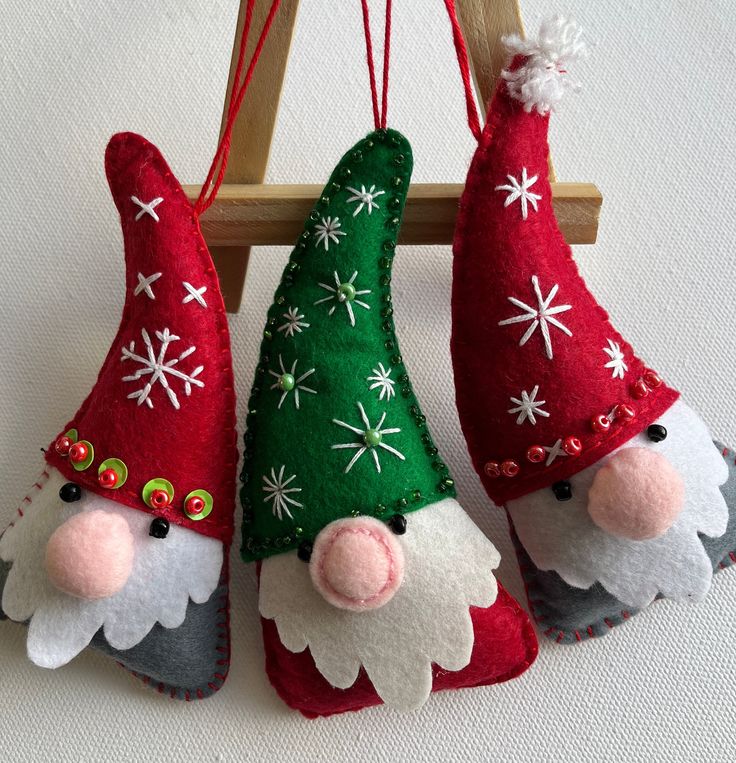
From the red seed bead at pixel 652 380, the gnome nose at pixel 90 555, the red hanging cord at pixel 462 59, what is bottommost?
the gnome nose at pixel 90 555

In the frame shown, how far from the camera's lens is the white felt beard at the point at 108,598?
61 cm

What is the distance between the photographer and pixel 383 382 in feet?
2.06

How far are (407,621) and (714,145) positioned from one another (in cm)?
61

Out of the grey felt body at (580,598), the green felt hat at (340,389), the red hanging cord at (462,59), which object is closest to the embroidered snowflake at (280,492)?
the green felt hat at (340,389)

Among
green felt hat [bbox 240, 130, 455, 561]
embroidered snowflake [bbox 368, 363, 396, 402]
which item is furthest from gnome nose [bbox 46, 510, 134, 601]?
embroidered snowflake [bbox 368, 363, 396, 402]

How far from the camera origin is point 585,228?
68 cm

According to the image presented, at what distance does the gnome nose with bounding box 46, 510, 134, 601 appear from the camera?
568 mm

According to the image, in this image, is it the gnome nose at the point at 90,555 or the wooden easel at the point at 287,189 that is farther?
the wooden easel at the point at 287,189

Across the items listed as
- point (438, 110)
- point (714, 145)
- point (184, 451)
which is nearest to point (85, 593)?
point (184, 451)

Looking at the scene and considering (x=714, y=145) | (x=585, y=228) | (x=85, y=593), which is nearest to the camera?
(x=85, y=593)

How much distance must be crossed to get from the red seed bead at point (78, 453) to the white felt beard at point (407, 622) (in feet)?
0.59

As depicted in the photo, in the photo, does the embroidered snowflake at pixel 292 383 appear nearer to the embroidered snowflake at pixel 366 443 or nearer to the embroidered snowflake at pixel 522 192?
the embroidered snowflake at pixel 366 443

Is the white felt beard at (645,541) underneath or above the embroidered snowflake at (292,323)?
underneath

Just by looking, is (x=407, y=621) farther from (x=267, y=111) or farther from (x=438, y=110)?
(x=438, y=110)
